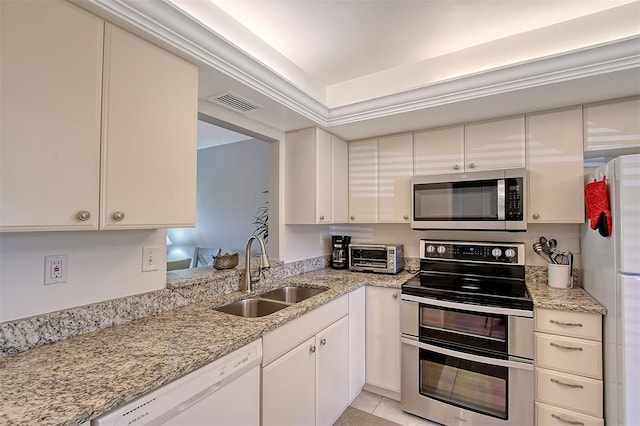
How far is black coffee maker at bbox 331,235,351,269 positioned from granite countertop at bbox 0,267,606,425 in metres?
1.15

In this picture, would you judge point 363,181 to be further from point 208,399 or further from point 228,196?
point 228,196

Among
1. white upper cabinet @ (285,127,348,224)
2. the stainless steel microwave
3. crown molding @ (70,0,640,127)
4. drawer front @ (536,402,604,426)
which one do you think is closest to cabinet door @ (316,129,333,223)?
white upper cabinet @ (285,127,348,224)

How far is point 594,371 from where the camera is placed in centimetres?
167

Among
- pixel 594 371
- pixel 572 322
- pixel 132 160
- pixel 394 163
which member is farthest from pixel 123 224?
pixel 594 371

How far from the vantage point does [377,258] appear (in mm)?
2676

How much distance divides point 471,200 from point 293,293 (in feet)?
4.97

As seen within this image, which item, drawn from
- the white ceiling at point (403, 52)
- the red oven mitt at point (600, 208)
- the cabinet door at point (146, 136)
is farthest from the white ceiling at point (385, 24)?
the red oven mitt at point (600, 208)

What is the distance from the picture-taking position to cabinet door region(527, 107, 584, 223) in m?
2.00

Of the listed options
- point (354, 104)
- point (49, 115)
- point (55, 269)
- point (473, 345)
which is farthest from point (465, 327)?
point (49, 115)

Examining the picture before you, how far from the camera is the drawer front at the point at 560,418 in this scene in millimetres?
1670

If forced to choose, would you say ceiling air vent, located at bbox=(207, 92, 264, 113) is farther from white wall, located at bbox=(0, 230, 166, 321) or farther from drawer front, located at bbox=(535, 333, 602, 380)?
drawer front, located at bbox=(535, 333, 602, 380)

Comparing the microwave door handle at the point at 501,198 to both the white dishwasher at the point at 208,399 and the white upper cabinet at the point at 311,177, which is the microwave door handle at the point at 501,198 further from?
the white dishwasher at the point at 208,399

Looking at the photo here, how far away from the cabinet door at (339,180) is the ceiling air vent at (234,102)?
89 cm

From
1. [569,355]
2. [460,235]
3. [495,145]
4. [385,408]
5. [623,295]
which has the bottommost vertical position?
[385,408]
